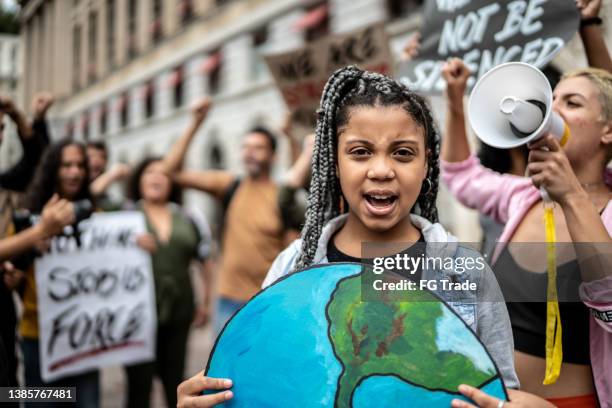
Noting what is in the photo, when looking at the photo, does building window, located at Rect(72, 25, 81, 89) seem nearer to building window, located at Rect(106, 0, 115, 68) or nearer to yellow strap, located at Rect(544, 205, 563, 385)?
building window, located at Rect(106, 0, 115, 68)

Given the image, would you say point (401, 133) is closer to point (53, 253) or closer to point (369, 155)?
point (369, 155)

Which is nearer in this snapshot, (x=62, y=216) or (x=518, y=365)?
(x=518, y=365)

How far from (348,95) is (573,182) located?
1.84 ft

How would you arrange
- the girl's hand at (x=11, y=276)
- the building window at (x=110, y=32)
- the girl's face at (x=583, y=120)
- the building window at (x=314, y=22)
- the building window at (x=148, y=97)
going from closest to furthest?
the girl's face at (x=583, y=120)
the girl's hand at (x=11, y=276)
the building window at (x=314, y=22)
the building window at (x=148, y=97)
the building window at (x=110, y=32)

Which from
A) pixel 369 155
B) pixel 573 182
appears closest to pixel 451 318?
pixel 369 155

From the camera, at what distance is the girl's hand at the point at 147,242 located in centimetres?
382

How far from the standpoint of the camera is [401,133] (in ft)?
4.62

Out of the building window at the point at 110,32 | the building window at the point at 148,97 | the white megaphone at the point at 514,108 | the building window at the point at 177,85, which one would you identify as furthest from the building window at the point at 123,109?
the white megaphone at the point at 514,108

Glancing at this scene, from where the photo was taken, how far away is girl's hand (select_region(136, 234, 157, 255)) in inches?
150

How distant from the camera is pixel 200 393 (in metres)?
1.31

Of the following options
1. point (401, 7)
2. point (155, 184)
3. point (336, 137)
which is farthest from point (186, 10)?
point (336, 137)

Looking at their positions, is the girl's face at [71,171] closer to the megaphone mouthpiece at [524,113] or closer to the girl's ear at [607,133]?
the megaphone mouthpiece at [524,113]

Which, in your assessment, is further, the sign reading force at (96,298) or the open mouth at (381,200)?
the sign reading force at (96,298)

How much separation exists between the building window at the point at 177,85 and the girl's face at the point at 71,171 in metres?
18.4
